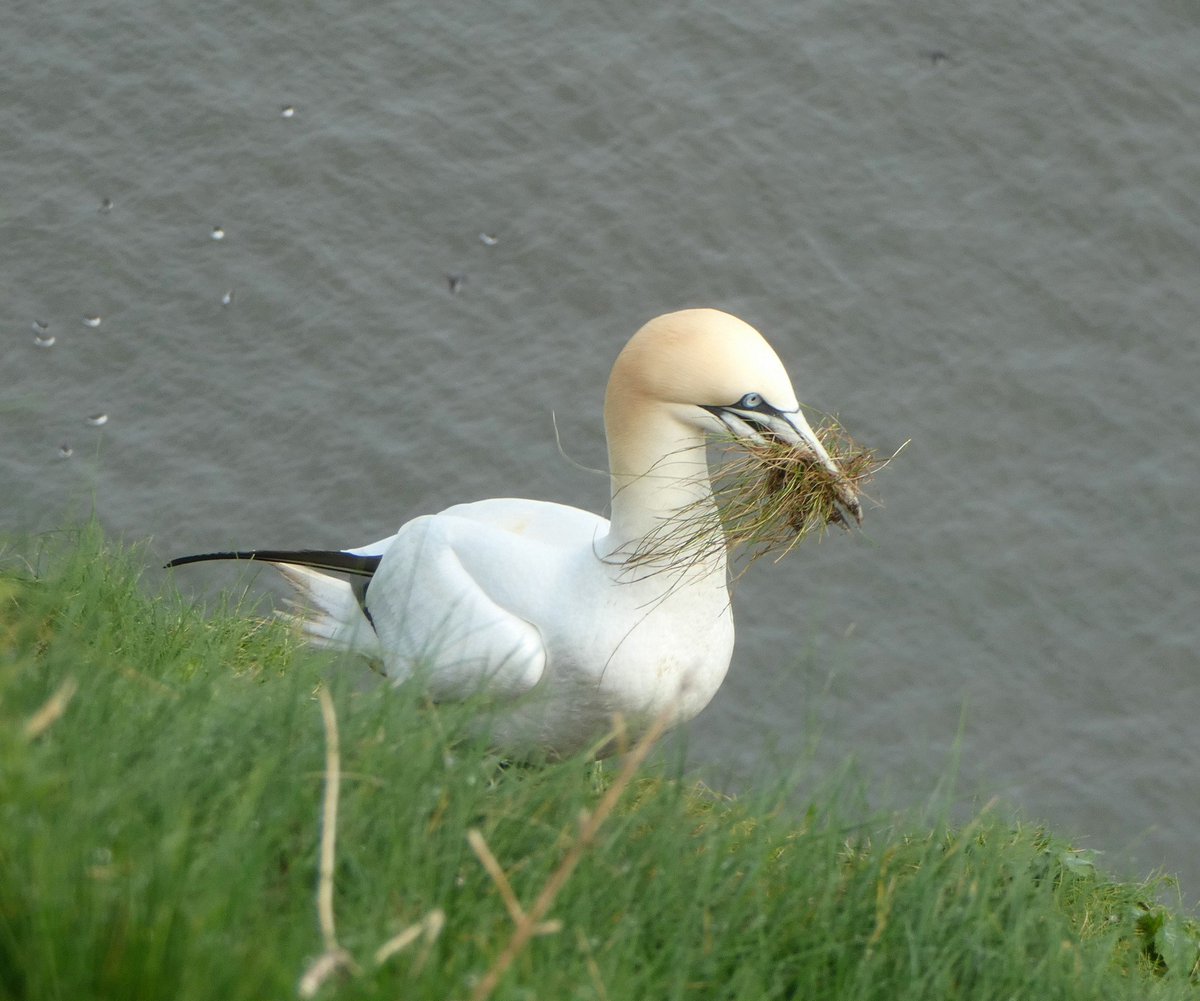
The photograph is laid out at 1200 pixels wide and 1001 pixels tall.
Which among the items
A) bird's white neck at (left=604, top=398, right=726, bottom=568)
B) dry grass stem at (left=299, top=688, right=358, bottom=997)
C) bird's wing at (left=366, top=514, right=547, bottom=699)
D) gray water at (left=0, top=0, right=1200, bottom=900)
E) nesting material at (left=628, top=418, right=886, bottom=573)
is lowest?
gray water at (left=0, top=0, right=1200, bottom=900)

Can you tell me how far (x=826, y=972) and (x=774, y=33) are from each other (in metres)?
8.47

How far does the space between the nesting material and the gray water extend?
3263mm

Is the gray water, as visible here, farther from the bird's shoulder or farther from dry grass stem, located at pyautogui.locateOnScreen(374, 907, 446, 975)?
dry grass stem, located at pyautogui.locateOnScreen(374, 907, 446, 975)

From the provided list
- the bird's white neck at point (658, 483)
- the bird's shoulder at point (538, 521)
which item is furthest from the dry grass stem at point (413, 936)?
the bird's shoulder at point (538, 521)

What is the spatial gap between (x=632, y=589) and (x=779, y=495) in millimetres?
619

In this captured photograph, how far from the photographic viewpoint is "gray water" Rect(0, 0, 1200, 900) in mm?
7750

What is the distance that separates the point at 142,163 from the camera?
9.15 metres

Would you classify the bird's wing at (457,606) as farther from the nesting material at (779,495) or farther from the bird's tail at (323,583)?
the nesting material at (779,495)

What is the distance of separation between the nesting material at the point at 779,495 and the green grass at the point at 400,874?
0.77 metres

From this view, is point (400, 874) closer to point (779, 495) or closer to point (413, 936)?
point (413, 936)

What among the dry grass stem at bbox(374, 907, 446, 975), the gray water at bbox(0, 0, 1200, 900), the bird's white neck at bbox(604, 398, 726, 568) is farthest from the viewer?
the gray water at bbox(0, 0, 1200, 900)

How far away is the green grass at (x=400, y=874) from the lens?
6.25 feet

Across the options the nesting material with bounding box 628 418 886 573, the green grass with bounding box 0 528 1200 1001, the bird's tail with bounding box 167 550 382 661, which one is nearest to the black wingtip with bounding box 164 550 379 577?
the bird's tail with bounding box 167 550 382 661

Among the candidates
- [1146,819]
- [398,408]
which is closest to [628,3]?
[398,408]
